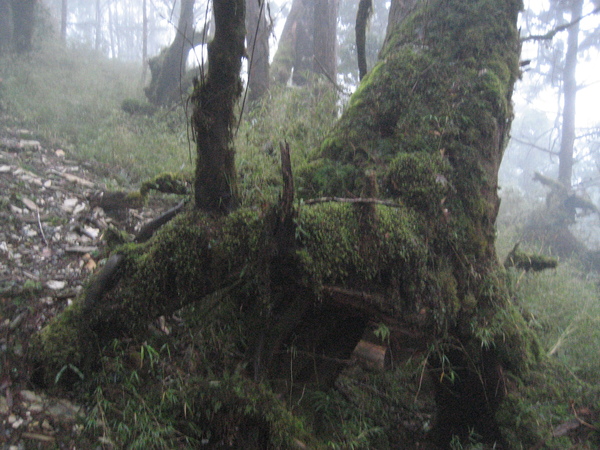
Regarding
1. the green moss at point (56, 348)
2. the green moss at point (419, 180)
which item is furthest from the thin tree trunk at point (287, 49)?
the green moss at point (56, 348)

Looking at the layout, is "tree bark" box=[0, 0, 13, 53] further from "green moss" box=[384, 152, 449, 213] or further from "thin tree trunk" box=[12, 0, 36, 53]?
"green moss" box=[384, 152, 449, 213]

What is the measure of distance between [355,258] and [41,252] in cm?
291

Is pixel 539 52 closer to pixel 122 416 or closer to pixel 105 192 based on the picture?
pixel 105 192

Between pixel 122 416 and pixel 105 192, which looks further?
pixel 105 192

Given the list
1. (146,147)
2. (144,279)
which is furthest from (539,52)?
(144,279)

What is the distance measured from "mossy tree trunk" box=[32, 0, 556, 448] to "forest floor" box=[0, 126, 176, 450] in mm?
237

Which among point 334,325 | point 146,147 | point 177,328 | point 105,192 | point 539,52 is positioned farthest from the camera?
point 539,52

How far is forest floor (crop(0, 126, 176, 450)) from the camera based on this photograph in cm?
221

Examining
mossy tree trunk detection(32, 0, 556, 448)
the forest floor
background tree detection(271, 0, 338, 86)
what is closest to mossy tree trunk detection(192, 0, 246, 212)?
mossy tree trunk detection(32, 0, 556, 448)

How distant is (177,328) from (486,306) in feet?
7.08

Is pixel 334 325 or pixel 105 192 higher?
pixel 105 192

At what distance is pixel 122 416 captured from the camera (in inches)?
89.3

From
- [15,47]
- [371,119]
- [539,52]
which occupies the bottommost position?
[371,119]

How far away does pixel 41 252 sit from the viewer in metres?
3.78
